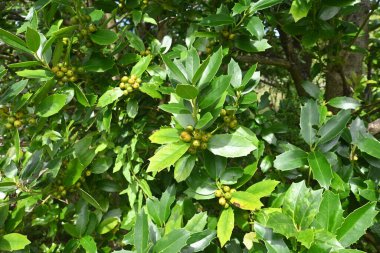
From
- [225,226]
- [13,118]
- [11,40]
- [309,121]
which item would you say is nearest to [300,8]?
[309,121]

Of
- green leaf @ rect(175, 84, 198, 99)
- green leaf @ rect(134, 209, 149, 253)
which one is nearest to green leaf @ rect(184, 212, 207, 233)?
green leaf @ rect(134, 209, 149, 253)

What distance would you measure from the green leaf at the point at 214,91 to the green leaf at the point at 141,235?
419 mm

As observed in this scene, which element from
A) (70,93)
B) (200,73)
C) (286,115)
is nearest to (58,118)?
(70,93)

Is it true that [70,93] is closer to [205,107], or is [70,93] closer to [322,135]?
[205,107]

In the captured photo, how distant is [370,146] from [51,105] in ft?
4.08

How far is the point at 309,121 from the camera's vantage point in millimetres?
1493

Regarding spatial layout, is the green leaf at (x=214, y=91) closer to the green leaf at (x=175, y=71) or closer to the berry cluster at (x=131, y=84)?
the green leaf at (x=175, y=71)

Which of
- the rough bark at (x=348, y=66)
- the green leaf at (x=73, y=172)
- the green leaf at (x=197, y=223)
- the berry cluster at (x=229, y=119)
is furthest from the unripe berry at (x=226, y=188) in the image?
the rough bark at (x=348, y=66)

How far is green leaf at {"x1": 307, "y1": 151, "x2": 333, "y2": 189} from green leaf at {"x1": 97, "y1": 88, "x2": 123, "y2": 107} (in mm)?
813

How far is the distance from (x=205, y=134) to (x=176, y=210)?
351 mm

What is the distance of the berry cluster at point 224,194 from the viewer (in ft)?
4.45

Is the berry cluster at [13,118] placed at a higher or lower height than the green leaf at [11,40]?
lower

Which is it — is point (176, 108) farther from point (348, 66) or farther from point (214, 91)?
point (348, 66)

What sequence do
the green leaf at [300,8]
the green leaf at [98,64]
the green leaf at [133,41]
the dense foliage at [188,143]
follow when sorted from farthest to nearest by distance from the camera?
1. the green leaf at [133,41]
2. the green leaf at [98,64]
3. the green leaf at [300,8]
4. the dense foliage at [188,143]
